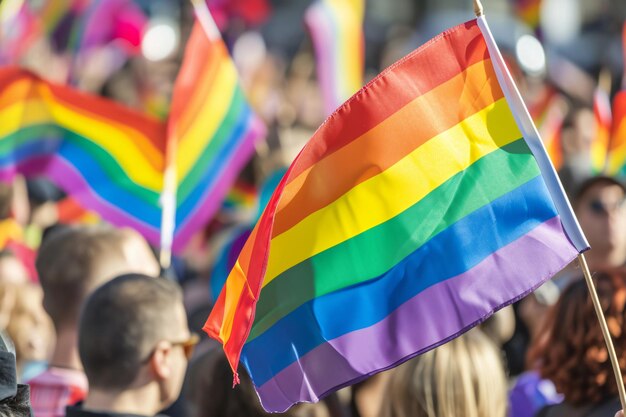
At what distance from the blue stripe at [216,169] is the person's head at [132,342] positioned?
84.3 inches

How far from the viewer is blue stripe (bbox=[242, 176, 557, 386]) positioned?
3.44 meters

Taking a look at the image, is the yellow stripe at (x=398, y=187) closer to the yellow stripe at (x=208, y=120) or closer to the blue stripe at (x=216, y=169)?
the blue stripe at (x=216, y=169)

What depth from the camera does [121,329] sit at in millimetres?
3994

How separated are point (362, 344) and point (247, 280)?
1.18 feet

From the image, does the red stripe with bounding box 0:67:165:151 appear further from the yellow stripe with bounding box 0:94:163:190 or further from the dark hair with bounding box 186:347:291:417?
the dark hair with bounding box 186:347:291:417

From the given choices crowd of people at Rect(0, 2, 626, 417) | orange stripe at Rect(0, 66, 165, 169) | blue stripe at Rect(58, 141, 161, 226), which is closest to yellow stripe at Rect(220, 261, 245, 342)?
crowd of people at Rect(0, 2, 626, 417)

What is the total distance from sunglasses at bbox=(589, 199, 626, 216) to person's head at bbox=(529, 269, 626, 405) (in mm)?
2134

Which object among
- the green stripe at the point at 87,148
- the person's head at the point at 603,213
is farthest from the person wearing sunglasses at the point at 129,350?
the person's head at the point at 603,213

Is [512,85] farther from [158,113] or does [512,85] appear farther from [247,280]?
[158,113]

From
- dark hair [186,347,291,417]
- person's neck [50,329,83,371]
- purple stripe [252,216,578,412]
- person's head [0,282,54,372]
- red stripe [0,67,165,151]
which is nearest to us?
purple stripe [252,216,578,412]

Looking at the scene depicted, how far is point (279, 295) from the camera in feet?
11.5

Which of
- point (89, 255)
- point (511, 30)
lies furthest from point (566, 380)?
point (511, 30)

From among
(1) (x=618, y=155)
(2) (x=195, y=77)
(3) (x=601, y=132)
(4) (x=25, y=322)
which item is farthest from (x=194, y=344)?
(3) (x=601, y=132)

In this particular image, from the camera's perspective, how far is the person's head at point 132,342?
3975 millimetres
